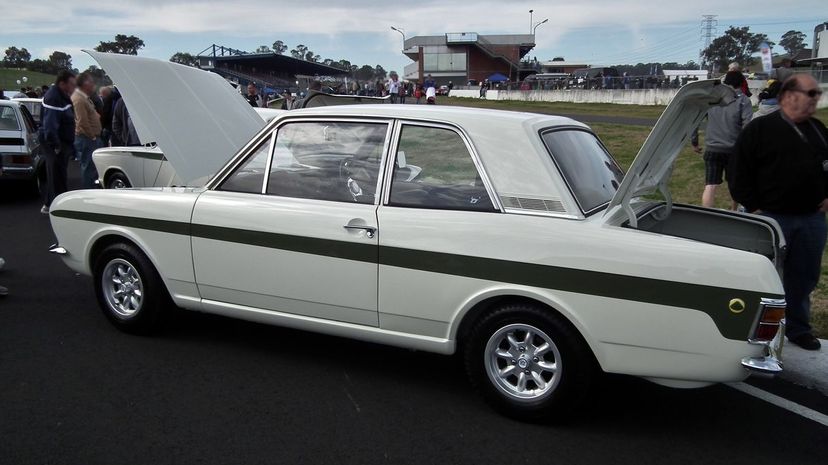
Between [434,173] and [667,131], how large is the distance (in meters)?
1.33

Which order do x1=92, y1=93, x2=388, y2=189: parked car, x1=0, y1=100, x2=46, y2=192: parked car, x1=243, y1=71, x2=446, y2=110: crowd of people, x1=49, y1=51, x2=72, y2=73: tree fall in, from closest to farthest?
x1=92, y1=93, x2=388, y2=189: parked car, x1=0, y1=100, x2=46, y2=192: parked car, x1=243, y1=71, x2=446, y2=110: crowd of people, x1=49, y1=51, x2=72, y2=73: tree

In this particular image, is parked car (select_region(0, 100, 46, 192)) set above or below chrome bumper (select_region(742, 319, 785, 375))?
above

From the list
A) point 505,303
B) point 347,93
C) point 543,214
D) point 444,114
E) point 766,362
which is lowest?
point 766,362

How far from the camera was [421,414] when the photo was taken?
3.78m

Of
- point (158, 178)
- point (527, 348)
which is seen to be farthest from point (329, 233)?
point (158, 178)

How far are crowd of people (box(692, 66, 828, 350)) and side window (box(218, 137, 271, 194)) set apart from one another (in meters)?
3.17

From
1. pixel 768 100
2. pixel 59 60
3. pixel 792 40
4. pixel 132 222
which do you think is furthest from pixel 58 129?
pixel 792 40

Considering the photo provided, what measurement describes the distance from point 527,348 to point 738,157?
2225 millimetres

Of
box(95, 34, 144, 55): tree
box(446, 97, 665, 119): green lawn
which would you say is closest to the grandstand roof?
box(95, 34, 144, 55): tree

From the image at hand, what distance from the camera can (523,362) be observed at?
11.9 feet

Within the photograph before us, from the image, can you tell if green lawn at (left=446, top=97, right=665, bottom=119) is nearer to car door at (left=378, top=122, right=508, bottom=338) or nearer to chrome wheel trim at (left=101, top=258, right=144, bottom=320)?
chrome wheel trim at (left=101, top=258, right=144, bottom=320)

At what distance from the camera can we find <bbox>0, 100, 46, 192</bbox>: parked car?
10.7 metres

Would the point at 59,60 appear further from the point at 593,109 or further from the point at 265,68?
the point at 593,109

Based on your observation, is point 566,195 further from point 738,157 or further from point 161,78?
point 161,78
